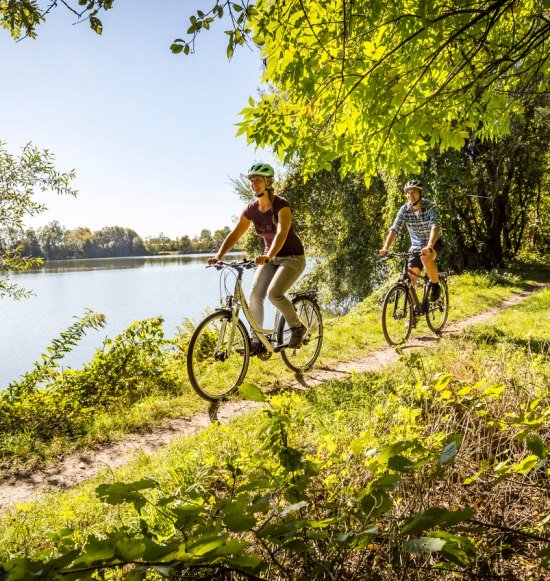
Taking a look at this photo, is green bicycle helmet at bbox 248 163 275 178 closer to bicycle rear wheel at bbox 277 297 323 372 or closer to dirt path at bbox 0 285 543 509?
bicycle rear wheel at bbox 277 297 323 372

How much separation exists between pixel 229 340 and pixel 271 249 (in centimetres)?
126

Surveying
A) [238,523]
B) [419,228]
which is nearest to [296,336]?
[419,228]

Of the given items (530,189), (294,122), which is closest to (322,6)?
(294,122)

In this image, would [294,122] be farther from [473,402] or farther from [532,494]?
[532,494]

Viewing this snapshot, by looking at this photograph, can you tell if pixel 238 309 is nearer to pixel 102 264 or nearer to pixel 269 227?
pixel 269 227

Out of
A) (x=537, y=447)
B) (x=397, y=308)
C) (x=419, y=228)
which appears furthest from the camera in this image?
(x=397, y=308)

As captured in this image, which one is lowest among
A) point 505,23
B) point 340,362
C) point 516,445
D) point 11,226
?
point 340,362

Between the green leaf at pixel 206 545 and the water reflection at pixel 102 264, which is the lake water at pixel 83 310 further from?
the water reflection at pixel 102 264

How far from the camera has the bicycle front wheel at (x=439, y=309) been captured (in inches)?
322

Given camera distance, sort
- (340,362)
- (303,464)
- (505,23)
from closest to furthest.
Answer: (303,464) < (505,23) < (340,362)

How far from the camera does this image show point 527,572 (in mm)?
1875

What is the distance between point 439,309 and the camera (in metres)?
8.36

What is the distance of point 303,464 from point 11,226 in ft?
21.0

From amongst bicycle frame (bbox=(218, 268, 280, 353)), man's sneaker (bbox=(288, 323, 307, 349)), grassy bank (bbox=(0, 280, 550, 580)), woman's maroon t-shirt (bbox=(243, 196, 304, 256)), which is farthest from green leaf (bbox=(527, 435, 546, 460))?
man's sneaker (bbox=(288, 323, 307, 349))
